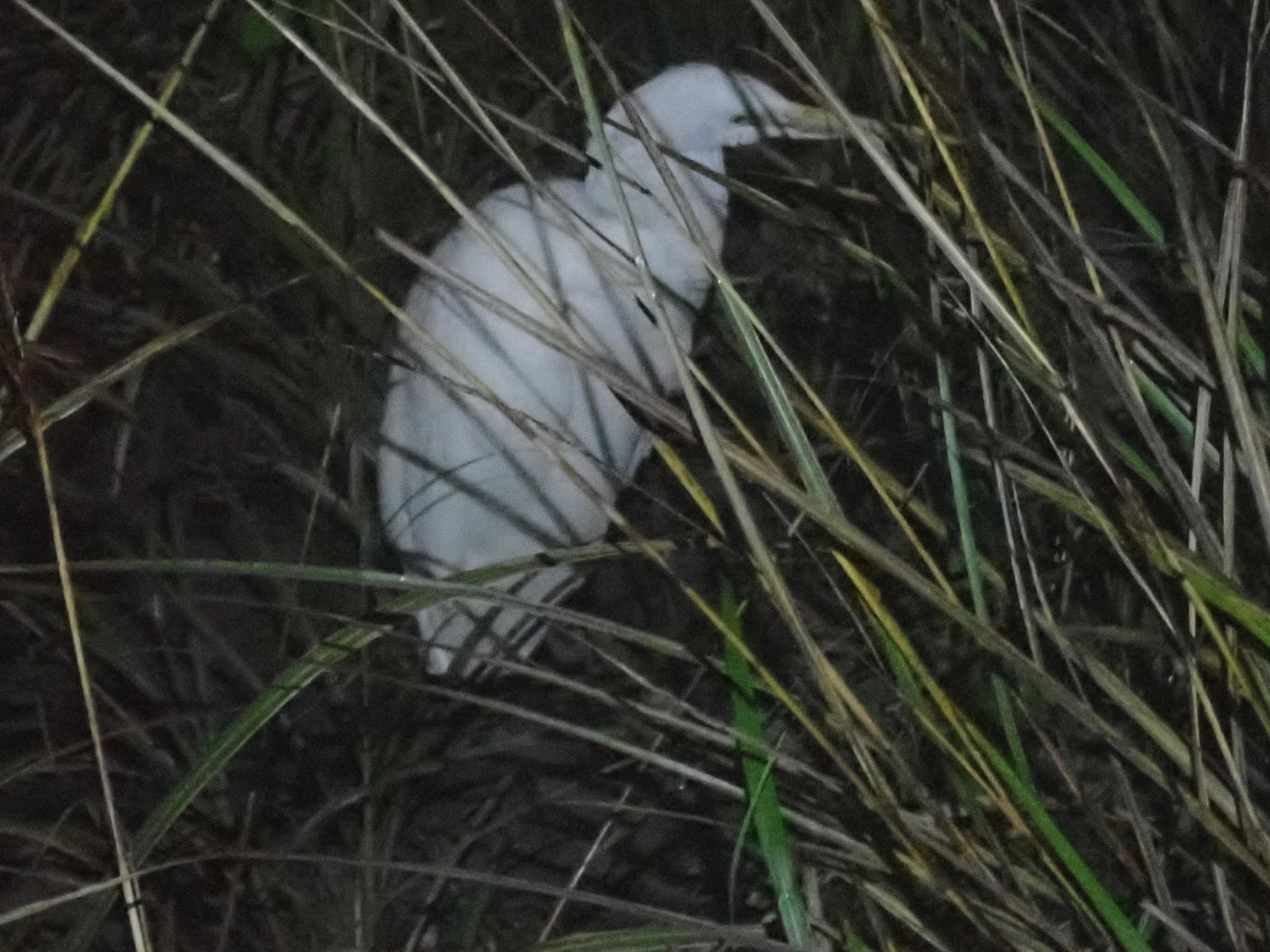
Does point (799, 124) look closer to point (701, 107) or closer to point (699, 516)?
point (701, 107)

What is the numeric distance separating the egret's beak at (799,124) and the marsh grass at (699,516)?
2cm

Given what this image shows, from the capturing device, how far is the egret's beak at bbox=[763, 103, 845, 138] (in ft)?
2.34

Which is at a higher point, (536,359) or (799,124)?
(799,124)

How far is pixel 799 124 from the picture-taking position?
75 cm

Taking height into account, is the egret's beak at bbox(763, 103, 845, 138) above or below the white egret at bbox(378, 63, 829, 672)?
above

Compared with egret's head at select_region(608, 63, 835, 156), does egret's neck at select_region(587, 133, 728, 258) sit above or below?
below

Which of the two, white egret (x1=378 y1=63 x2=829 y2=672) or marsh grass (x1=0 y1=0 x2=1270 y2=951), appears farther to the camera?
white egret (x1=378 y1=63 x2=829 y2=672)

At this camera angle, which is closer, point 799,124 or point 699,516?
point 699,516

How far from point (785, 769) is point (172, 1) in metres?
0.59

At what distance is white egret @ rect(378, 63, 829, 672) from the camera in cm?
76

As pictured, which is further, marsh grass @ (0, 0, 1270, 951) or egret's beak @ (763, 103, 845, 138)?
egret's beak @ (763, 103, 845, 138)

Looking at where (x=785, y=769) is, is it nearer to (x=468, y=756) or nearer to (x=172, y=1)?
(x=468, y=756)

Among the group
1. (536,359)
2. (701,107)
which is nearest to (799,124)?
(701,107)

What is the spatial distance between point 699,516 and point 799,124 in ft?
0.75
